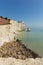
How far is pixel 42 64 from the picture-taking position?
212 inches

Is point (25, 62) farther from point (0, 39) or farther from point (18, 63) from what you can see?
point (0, 39)

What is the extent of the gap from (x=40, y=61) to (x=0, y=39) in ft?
37.0

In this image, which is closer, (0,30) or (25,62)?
(25,62)

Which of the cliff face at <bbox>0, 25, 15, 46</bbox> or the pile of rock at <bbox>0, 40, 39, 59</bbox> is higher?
the cliff face at <bbox>0, 25, 15, 46</bbox>

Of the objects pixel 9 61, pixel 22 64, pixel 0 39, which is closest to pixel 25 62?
pixel 22 64

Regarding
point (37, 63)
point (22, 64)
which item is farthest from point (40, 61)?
point (22, 64)

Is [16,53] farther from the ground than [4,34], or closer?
closer

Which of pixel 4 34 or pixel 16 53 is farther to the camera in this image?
pixel 4 34

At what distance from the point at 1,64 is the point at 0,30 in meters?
12.3

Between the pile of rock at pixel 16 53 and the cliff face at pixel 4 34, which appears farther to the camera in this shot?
the cliff face at pixel 4 34

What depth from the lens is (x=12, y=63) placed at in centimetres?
541

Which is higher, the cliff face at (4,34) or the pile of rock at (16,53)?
the cliff face at (4,34)

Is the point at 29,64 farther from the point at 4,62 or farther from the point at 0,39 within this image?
the point at 0,39

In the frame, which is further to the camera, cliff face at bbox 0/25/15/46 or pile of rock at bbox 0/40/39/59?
cliff face at bbox 0/25/15/46
